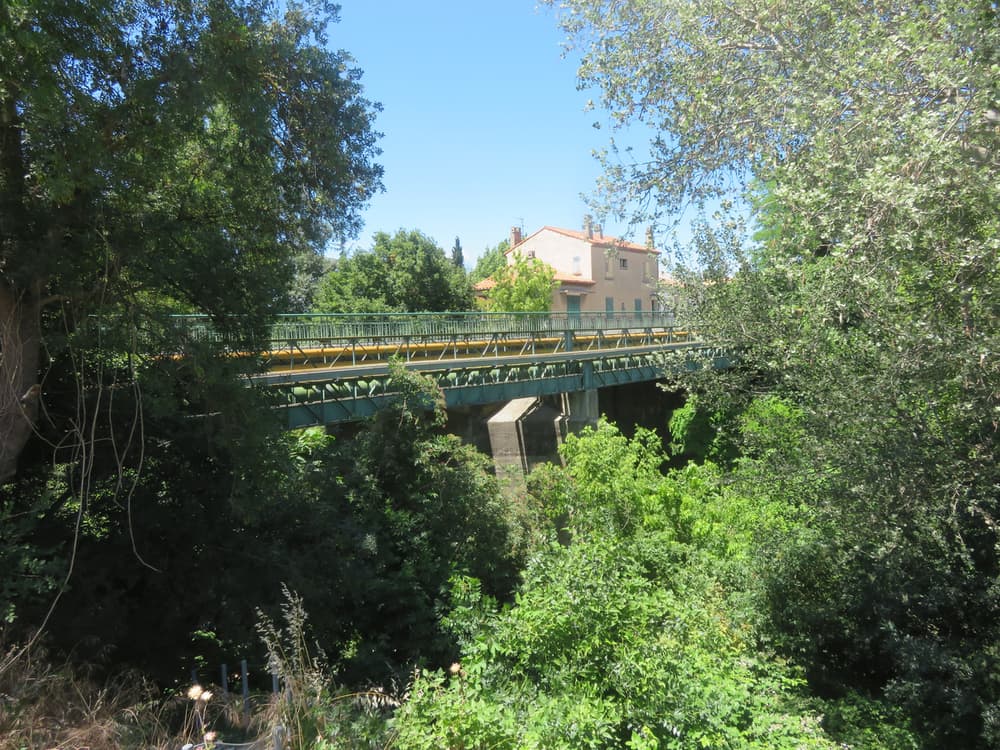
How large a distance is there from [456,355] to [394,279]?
1716 centimetres

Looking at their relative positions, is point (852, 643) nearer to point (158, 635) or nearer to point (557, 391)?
point (158, 635)

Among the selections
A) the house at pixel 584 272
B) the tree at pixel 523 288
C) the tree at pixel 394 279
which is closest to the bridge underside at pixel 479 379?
the tree at pixel 394 279

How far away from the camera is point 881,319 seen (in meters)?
5.37

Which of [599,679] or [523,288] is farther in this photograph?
[523,288]

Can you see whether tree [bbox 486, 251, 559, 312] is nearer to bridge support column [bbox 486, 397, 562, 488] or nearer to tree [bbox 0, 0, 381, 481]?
bridge support column [bbox 486, 397, 562, 488]

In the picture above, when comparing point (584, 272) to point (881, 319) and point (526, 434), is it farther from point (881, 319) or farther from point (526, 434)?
point (881, 319)

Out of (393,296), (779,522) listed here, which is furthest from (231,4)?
(393,296)

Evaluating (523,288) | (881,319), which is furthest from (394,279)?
(881,319)

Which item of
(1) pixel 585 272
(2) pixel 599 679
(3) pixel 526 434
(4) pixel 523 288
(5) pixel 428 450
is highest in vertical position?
(1) pixel 585 272

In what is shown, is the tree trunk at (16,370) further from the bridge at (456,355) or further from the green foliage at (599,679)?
the green foliage at (599,679)

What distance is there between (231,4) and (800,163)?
550 cm

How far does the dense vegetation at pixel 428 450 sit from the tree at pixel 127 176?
1.2 inches

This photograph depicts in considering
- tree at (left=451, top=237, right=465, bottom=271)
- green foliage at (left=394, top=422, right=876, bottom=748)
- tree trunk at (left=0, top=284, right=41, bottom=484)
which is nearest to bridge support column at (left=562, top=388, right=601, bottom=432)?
green foliage at (left=394, top=422, right=876, bottom=748)

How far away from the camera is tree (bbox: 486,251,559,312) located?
33.2 meters
